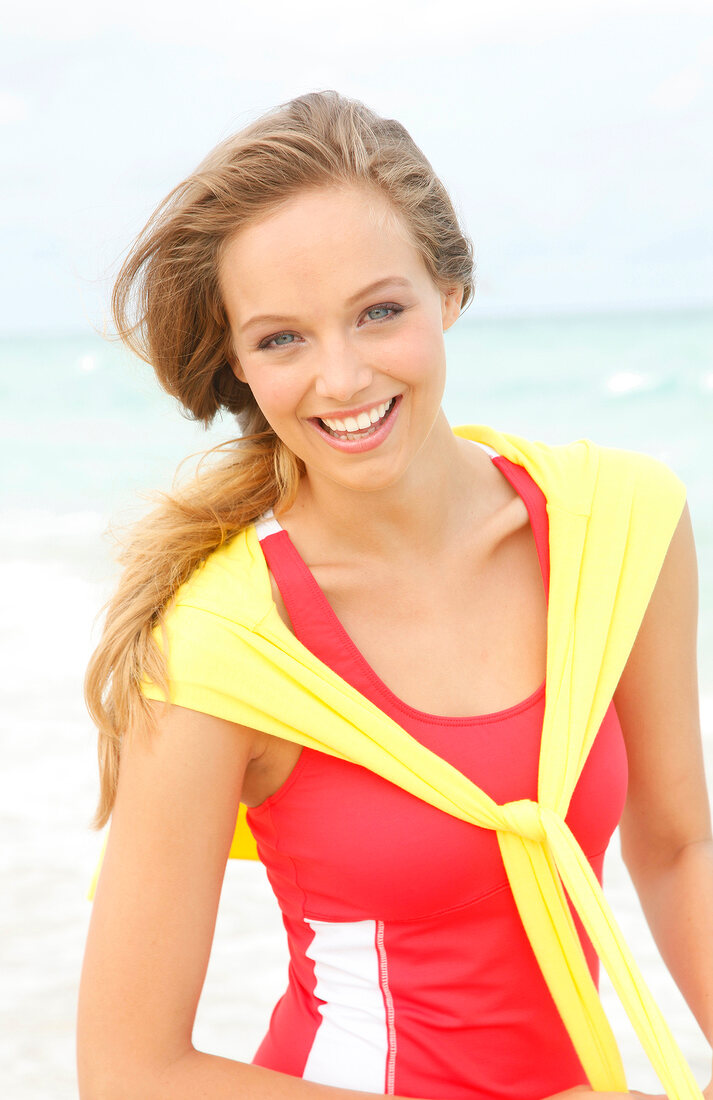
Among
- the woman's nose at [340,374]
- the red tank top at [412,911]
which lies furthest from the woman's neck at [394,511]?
the woman's nose at [340,374]

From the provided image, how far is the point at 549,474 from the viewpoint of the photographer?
181cm

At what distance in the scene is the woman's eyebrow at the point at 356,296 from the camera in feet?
5.04

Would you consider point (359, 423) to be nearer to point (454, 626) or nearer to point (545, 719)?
point (454, 626)

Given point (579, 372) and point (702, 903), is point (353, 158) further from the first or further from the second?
point (579, 372)

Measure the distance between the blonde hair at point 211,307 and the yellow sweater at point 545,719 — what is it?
54 mm

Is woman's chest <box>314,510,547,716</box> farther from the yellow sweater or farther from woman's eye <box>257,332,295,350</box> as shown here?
woman's eye <box>257,332,295,350</box>

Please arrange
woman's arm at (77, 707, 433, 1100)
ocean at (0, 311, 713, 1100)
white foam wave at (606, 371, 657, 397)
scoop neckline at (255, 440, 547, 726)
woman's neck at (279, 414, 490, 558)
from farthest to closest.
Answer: white foam wave at (606, 371, 657, 397) → ocean at (0, 311, 713, 1100) → woman's neck at (279, 414, 490, 558) → scoop neckline at (255, 440, 547, 726) → woman's arm at (77, 707, 433, 1100)

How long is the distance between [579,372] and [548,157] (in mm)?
3878

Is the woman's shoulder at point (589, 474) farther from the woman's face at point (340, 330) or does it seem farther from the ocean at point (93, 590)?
the ocean at point (93, 590)

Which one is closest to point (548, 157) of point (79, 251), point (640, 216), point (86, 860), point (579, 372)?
point (640, 216)

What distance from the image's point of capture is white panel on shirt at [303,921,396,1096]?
5.25 ft

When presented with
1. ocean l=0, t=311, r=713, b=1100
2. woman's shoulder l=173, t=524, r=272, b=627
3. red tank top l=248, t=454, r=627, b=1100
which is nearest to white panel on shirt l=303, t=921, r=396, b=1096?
red tank top l=248, t=454, r=627, b=1100

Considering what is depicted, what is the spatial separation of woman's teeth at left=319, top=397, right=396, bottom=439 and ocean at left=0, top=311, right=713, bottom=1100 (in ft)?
1.45

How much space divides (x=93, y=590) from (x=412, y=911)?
6803 mm
